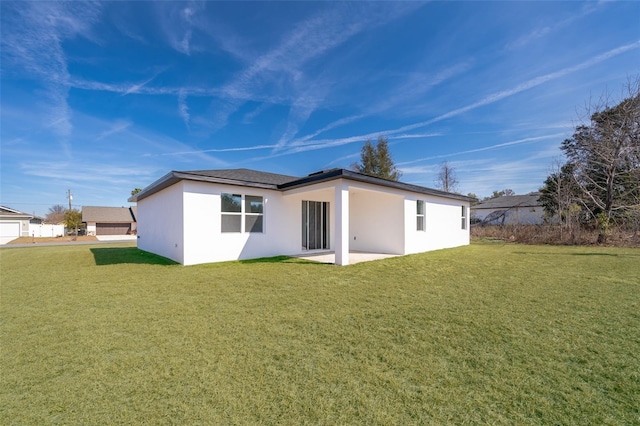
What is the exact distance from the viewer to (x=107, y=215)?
35.8 metres

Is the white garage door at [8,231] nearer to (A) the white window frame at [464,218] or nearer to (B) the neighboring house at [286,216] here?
(B) the neighboring house at [286,216]

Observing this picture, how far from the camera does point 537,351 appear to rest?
2.72 metres

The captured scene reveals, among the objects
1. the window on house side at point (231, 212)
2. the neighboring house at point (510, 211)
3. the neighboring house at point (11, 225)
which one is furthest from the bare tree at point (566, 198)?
the neighboring house at point (11, 225)

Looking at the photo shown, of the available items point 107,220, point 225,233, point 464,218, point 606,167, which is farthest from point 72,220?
point 606,167

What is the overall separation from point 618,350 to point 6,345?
267 inches

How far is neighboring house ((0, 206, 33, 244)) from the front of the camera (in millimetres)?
→ 24062

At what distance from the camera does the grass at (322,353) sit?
6.28 feet

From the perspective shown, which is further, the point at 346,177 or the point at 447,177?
the point at 447,177

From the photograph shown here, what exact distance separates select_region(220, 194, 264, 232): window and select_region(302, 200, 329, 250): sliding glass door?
6.93ft

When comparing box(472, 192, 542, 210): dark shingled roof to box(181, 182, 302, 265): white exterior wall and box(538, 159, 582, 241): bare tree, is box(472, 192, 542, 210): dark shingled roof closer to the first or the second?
box(538, 159, 582, 241): bare tree

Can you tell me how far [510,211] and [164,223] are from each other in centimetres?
3361

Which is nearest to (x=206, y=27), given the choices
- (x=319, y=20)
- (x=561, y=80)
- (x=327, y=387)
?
(x=319, y=20)

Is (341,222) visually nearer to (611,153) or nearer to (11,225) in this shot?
(611,153)

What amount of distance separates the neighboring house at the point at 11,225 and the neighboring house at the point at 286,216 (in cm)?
2274
